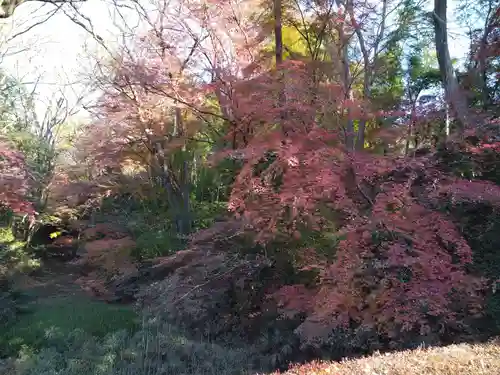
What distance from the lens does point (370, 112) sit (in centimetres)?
621

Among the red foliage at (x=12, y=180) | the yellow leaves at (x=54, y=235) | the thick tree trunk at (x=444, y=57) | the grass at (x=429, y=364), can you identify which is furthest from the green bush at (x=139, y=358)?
the yellow leaves at (x=54, y=235)

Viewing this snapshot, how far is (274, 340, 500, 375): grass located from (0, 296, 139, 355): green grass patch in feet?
17.9

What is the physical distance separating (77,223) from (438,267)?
10.4 metres

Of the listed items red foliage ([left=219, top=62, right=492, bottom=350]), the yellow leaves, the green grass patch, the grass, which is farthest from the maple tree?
the yellow leaves

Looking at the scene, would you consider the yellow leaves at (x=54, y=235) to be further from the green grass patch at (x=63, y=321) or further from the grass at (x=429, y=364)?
the grass at (x=429, y=364)

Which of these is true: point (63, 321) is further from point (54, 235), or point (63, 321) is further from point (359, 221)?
point (359, 221)

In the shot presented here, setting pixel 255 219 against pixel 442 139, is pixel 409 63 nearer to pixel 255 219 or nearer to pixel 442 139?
pixel 442 139

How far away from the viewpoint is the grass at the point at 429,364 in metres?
3.27

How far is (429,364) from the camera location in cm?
341

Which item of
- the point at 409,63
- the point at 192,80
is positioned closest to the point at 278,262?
the point at 192,80

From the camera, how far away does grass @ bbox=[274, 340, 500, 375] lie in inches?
129

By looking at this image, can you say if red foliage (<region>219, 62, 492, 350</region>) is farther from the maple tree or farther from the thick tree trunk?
the thick tree trunk

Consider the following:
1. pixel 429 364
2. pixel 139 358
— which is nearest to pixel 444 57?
pixel 429 364

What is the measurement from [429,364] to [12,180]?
8588mm
